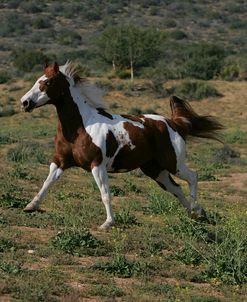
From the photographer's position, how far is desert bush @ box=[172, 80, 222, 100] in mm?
32781

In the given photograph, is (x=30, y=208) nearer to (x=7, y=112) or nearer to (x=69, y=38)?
(x=7, y=112)

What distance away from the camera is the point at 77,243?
23.3 ft

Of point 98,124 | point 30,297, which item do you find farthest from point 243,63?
point 30,297

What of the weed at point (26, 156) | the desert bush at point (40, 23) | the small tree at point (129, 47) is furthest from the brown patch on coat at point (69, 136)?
the desert bush at point (40, 23)

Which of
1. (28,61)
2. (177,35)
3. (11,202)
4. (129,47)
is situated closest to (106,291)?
(11,202)

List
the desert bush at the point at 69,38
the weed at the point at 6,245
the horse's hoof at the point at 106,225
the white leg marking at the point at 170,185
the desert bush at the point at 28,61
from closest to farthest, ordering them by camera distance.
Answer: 1. the weed at the point at 6,245
2. the horse's hoof at the point at 106,225
3. the white leg marking at the point at 170,185
4. the desert bush at the point at 28,61
5. the desert bush at the point at 69,38

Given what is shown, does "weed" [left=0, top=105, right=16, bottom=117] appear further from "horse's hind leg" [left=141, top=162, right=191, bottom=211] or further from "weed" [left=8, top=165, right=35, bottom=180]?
"horse's hind leg" [left=141, top=162, right=191, bottom=211]

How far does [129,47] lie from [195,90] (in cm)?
669

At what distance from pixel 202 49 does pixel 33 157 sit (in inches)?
1136

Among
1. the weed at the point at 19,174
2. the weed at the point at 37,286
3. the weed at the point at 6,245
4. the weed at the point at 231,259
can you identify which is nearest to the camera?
the weed at the point at 37,286

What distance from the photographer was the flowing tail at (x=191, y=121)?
988cm

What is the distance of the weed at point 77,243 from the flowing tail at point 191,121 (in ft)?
10.1

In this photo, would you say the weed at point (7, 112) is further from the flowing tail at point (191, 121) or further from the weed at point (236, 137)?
the flowing tail at point (191, 121)

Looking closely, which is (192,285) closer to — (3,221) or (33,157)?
(3,221)
